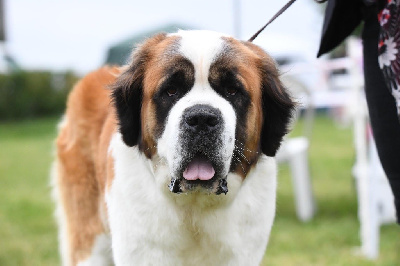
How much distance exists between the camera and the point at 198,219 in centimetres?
287

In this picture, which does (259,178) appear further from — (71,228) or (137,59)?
(71,228)

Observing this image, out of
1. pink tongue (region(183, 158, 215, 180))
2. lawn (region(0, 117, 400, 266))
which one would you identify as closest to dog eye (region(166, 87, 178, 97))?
pink tongue (region(183, 158, 215, 180))

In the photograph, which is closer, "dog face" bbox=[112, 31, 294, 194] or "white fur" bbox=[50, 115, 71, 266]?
"dog face" bbox=[112, 31, 294, 194]

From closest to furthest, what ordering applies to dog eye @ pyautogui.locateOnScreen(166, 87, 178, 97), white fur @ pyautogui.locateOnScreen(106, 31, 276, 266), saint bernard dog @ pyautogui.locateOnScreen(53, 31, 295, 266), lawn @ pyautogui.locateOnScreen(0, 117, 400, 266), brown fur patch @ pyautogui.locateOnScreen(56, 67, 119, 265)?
saint bernard dog @ pyautogui.locateOnScreen(53, 31, 295, 266), dog eye @ pyautogui.locateOnScreen(166, 87, 178, 97), white fur @ pyautogui.locateOnScreen(106, 31, 276, 266), brown fur patch @ pyautogui.locateOnScreen(56, 67, 119, 265), lawn @ pyautogui.locateOnScreen(0, 117, 400, 266)

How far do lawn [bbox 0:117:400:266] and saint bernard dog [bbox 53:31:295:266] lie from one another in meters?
1.73

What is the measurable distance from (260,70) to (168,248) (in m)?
0.90

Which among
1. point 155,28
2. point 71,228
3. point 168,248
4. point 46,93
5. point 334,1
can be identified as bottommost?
point 46,93

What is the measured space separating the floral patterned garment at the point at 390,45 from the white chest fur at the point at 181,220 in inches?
28.0

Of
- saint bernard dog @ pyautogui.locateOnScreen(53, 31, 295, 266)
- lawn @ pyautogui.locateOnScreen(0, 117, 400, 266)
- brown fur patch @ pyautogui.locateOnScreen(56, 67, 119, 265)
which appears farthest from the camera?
lawn @ pyautogui.locateOnScreen(0, 117, 400, 266)

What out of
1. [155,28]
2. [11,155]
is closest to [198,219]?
[11,155]

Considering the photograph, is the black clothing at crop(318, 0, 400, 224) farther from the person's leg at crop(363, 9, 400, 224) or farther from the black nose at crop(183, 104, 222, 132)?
the black nose at crop(183, 104, 222, 132)

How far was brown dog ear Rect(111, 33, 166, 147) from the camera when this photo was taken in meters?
2.88

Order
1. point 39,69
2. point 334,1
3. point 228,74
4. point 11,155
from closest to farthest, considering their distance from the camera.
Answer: point 228,74
point 334,1
point 11,155
point 39,69

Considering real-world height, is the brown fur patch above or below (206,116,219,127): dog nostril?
below
